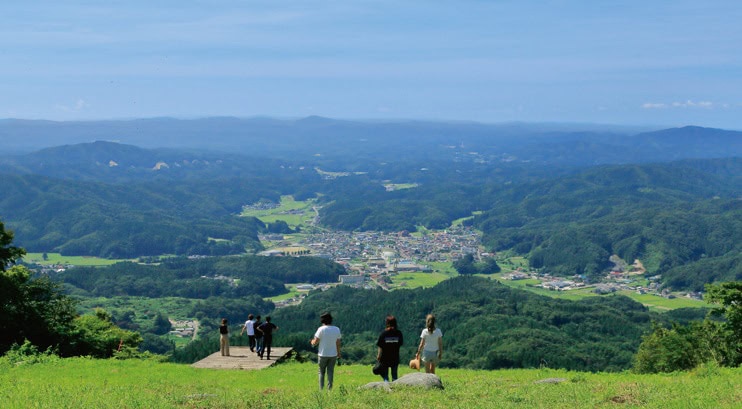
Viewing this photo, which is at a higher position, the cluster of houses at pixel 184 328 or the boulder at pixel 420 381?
the boulder at pixel 420 381

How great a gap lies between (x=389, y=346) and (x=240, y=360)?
988 centimetres

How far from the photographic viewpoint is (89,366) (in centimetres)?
2175

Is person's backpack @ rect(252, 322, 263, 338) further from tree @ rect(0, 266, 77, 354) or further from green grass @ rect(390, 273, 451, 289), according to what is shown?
green grass @ rect(390, 273, 451, 289)

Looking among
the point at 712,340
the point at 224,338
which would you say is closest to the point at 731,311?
the point at 712,340

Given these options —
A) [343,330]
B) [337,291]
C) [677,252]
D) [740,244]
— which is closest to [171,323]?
[337,291]

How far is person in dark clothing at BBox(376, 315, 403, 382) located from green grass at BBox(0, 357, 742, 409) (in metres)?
0.95

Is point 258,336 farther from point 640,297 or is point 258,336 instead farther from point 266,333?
point 640,297

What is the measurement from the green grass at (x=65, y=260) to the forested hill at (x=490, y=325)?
88472mm

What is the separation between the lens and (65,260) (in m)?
176

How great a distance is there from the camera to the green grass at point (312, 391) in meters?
14.4

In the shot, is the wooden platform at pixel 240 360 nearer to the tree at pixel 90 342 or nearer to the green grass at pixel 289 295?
the tree at pixel 90 342

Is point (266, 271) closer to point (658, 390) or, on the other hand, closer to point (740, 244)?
point (740, 244)

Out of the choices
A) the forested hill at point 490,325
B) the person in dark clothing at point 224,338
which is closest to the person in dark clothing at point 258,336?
the person in dark clothing at point 224,338

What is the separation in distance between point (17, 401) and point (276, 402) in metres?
5.60
